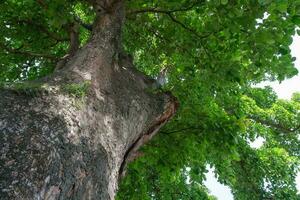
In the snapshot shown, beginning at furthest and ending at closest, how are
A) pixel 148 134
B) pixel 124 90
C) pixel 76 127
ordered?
pixel 148 134 < pixel 124 90 < pixel 76 127

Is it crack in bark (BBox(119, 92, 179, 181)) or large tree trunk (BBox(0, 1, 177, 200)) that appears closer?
large tree trunk (BBox(0, 1, 177, 200))

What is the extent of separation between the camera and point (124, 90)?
3.52m

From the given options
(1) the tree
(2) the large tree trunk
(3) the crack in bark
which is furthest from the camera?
(3) the crack in bark

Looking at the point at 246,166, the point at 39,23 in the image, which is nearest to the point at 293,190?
the point at 246,166

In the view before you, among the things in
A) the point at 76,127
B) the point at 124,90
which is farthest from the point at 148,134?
the point at 76,127

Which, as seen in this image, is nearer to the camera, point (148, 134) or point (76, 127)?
point (76, 127)

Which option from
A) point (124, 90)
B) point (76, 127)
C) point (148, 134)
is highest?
point (124, 90)

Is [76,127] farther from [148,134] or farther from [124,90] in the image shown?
[148,134]

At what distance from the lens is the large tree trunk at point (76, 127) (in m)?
1.95

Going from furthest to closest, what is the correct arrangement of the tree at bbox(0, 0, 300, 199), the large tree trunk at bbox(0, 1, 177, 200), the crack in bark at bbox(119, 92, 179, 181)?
the crack in bark at bbox(119, 92, 179, 181) → the tree at bbox(0, 0, 300, 199) → the large tree trunk at bbox(0, 1, 177, 200)

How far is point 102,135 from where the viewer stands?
2645 mm

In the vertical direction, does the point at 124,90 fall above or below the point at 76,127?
above

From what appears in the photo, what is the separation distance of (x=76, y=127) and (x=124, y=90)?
45.0 inches

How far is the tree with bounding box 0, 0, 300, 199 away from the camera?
2.16 metres
